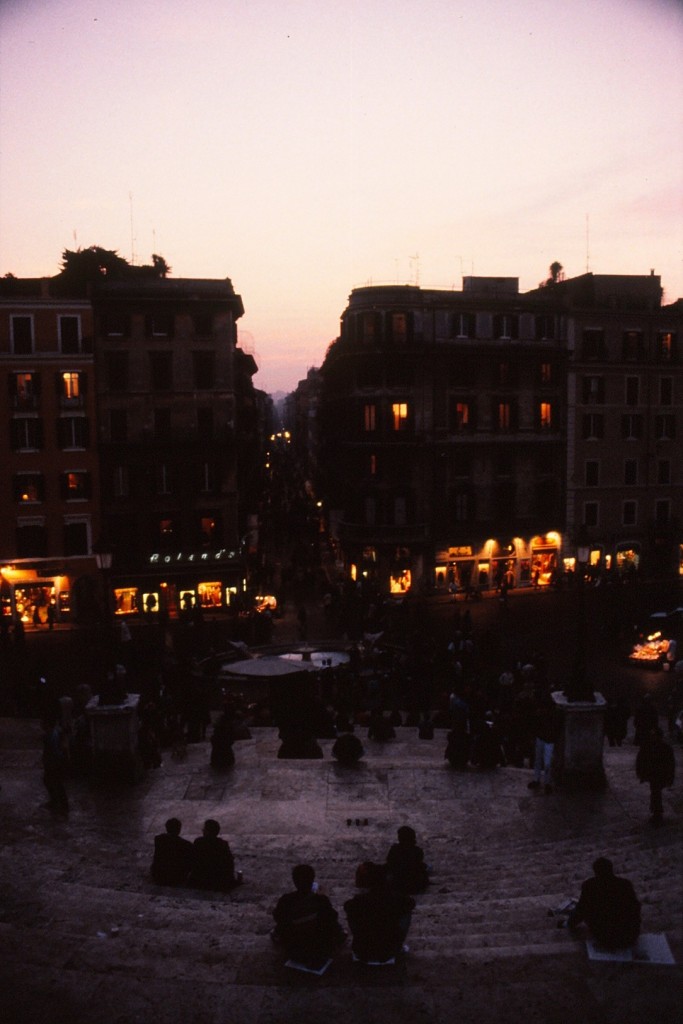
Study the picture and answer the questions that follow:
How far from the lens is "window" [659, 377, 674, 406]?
49.8 metres

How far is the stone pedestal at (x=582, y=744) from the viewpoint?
1446 centimetres

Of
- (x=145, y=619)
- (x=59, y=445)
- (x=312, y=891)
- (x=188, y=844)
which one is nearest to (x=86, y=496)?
(x=59, y=445)

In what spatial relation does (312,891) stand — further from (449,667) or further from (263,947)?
(449,667)

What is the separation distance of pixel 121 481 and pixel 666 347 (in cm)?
3252

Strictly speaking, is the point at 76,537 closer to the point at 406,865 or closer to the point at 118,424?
the point at 118,424

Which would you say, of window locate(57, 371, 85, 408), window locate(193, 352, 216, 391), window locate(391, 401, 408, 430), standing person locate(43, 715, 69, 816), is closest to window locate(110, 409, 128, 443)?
window locate(57, 371, 85, 408)

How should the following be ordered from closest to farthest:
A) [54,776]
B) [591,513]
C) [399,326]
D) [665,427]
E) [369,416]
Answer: [54,776] < [399,326] < [369,416] < [591,513] < [665,427]

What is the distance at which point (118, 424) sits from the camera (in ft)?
135

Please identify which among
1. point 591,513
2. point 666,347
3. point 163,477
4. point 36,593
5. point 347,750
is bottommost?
point 36,593

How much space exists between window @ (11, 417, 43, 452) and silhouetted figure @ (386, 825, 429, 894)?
34076mm

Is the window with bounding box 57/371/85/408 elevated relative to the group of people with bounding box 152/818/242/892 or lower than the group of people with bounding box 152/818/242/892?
elevated

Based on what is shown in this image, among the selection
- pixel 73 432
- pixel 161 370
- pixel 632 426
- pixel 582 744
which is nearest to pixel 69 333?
pixel 161 370

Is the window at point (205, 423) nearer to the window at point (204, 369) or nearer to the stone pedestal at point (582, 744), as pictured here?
the window at point (204, 369)

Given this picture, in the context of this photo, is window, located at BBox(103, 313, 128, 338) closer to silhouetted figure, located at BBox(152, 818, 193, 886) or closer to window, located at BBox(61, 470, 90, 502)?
window, located at BBox(61, 470, 90, 502)
